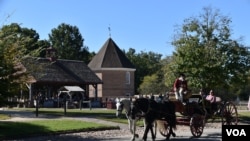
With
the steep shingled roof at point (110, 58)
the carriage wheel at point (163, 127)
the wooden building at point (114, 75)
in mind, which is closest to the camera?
the carriage wheel at point (163, 127)

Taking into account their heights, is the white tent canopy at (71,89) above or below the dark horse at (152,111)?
above

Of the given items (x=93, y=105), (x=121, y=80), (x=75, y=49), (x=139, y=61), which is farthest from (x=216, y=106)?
(x=75, y=49)

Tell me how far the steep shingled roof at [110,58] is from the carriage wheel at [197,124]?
49.4 meters

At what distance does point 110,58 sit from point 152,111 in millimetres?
52721

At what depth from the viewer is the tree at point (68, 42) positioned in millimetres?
108250

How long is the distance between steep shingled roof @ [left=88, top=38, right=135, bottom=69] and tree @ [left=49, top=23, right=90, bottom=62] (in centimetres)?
3490

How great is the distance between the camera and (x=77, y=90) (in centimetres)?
4994

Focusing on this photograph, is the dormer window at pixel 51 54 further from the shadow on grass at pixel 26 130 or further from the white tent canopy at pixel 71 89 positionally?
the shadow on grass at pixel 26 130

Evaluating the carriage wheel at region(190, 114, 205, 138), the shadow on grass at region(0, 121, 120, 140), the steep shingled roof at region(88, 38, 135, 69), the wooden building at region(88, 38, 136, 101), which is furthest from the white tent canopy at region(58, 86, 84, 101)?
the carriage wheel at region(190, 114, 205, 138)

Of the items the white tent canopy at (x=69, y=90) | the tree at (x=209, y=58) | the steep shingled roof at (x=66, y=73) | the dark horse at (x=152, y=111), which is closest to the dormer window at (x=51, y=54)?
the steep shingled roof at (x=66, y=73)

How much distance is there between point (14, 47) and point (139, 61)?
80110mm

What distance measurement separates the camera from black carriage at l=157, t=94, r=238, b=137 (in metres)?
19.2

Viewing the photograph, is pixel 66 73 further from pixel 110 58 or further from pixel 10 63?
pixel 10 63

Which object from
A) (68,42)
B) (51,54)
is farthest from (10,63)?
(68,42)
